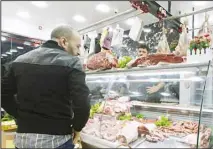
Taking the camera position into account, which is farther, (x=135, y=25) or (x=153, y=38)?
(x=153, y=38)

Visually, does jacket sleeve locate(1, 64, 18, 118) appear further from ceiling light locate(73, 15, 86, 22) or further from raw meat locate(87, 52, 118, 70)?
ceiling light locate(73, 15, 86, 22)

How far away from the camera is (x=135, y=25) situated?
3014mm

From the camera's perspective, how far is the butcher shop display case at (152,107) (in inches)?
74.3

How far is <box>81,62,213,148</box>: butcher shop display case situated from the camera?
1887mm

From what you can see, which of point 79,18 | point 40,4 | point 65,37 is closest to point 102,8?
point 79,18

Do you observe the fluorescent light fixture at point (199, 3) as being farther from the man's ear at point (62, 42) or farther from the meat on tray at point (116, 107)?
the man's ear at point (62, 42)

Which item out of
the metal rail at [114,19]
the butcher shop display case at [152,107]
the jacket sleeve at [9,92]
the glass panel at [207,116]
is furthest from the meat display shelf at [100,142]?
the metal rail at [114,19]

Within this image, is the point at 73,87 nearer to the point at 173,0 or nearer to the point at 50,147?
the point at 50,147

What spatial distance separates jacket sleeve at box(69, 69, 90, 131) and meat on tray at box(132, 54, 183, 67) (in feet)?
3.04

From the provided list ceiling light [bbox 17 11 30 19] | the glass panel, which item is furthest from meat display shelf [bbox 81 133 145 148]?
ceiling light [bbox 17 11 30 19]

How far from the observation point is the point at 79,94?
1698 millimetres

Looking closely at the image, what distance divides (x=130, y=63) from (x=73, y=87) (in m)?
1.02

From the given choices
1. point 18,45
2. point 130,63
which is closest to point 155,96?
point 130,63

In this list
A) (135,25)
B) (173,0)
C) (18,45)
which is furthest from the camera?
(18,45)
